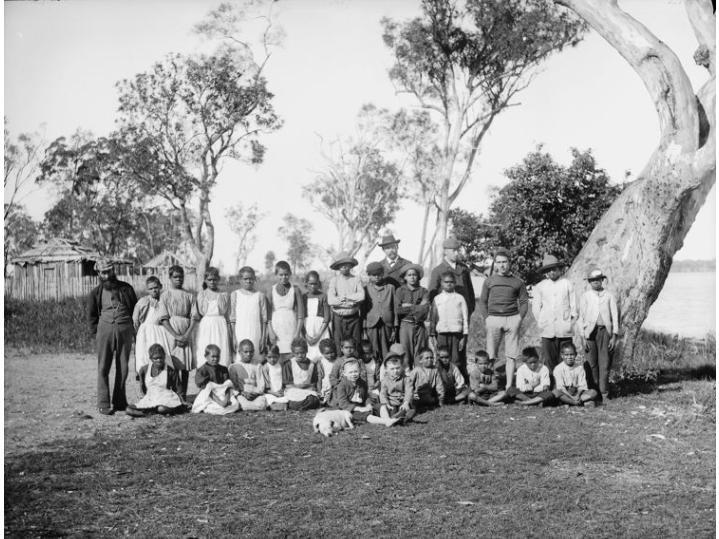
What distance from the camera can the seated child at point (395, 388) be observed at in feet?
23.5

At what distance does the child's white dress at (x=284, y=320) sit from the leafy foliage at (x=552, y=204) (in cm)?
642

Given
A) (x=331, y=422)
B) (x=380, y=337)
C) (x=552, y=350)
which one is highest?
(x=380, y=337)

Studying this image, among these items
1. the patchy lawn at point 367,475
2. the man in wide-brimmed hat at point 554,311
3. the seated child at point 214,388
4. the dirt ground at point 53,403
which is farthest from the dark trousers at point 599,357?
the dirt ground at point 53,403

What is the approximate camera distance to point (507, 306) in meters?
8.29

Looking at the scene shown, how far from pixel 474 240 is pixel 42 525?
1207cm

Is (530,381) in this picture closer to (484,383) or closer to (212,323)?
(484,383)

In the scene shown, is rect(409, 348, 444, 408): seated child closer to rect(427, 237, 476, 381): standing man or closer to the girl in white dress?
rect(427, 237, 476, 381): standing man

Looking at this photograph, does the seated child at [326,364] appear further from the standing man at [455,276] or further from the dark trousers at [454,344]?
the standing man at [455,276]

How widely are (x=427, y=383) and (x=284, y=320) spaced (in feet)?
6.04

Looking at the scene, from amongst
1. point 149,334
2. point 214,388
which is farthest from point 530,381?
point 149,334

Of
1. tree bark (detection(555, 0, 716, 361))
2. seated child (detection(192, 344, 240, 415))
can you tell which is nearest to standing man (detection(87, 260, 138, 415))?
seated child (detection(192, 344, 240, 415))

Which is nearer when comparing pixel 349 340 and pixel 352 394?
pixel 352 394

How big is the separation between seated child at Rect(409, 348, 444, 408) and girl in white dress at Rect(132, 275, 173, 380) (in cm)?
274

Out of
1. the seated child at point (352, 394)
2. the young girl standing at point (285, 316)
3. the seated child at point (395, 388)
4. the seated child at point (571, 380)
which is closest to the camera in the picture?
the seated child at point (352, 394)
